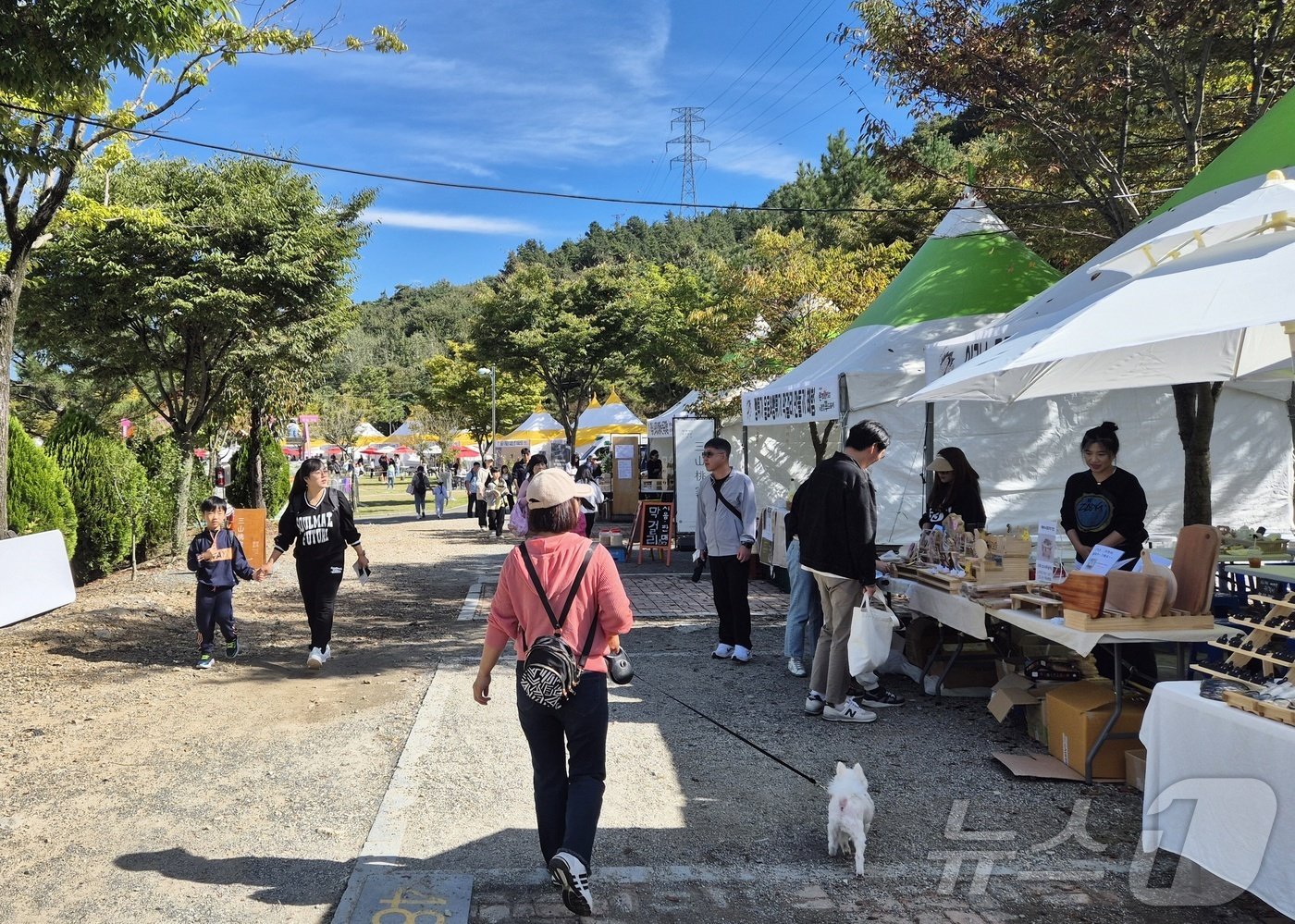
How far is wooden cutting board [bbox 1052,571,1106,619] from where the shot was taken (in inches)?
174

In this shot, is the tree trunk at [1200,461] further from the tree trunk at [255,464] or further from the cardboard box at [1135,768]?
the tree trunk at [255,464]

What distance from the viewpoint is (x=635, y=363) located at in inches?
1272

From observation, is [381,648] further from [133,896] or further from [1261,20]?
[1261,20]

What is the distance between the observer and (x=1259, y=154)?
584 centimetres

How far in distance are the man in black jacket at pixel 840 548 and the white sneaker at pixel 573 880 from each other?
2.80 m

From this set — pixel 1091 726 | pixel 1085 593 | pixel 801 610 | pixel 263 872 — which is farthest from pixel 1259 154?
pixel 263 872

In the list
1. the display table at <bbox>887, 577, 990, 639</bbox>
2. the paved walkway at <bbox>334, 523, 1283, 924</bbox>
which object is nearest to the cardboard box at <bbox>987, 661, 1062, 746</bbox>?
the paved walkway at <bbox>334, 523, 1283, 924</bbox>

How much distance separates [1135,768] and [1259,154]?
402 centimetres

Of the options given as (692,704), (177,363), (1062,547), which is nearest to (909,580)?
(692,704)

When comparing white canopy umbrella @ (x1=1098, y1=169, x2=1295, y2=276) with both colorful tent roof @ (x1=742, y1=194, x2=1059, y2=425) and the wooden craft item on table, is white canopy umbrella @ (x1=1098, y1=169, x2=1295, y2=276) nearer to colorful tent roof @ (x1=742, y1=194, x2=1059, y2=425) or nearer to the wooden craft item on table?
the wooden craft item on table

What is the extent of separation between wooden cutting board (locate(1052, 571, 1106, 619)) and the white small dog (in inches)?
59.7

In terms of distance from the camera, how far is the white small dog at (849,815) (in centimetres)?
372

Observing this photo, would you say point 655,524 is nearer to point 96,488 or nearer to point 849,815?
point 96,488

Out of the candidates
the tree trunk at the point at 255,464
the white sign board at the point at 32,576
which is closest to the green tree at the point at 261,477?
the tree trunk at the point at 255,464
